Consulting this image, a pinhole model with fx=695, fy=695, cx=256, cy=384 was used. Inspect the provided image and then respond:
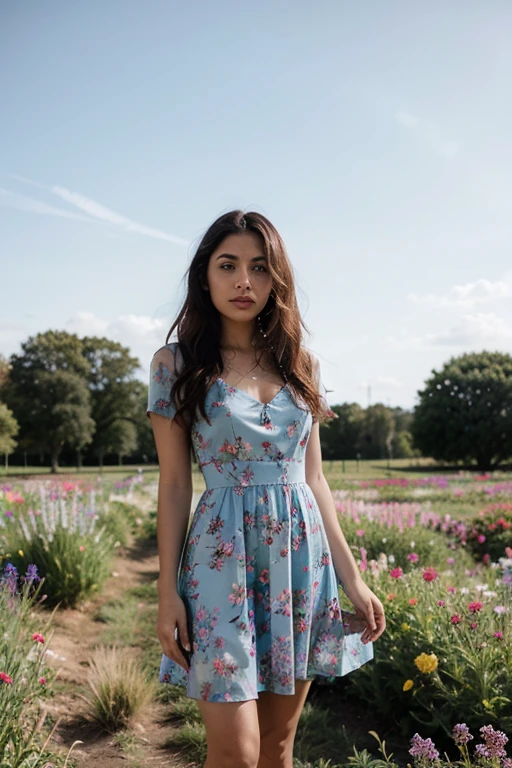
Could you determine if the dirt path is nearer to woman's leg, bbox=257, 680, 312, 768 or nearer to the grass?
the grass

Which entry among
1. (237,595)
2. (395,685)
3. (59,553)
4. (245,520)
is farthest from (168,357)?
(59,553)

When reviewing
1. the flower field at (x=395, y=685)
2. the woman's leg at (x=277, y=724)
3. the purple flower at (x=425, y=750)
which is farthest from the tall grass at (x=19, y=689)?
the purple flower at (x=425, y=750)

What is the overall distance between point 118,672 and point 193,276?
263 centimetres

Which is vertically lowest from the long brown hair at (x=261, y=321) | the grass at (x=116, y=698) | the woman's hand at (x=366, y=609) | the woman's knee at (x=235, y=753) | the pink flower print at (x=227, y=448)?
the grass at (x=116, y=698)

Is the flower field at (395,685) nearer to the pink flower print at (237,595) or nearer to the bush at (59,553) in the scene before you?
the bush at (59,553)

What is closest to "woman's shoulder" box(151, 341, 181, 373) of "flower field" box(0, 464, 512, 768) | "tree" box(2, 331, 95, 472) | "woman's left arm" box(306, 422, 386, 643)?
"woman's left arm" box(306, 422, 386, 643)

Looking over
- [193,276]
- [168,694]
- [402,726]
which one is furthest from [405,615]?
[193,276]

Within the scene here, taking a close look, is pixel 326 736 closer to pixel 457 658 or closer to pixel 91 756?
pixel 457 658

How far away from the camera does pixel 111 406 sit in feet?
127

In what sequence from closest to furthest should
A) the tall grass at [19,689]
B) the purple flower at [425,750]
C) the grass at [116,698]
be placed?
the purple flower at [425,750] → the tall grass at [19,689] → the grass at [116,698]

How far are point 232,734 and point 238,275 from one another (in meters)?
1.41

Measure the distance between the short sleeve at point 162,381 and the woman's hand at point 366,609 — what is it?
860 mm

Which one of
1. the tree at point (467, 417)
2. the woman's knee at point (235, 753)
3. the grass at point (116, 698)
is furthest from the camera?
the tree at point (467, 417)

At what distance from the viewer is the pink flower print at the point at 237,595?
2.06 m
